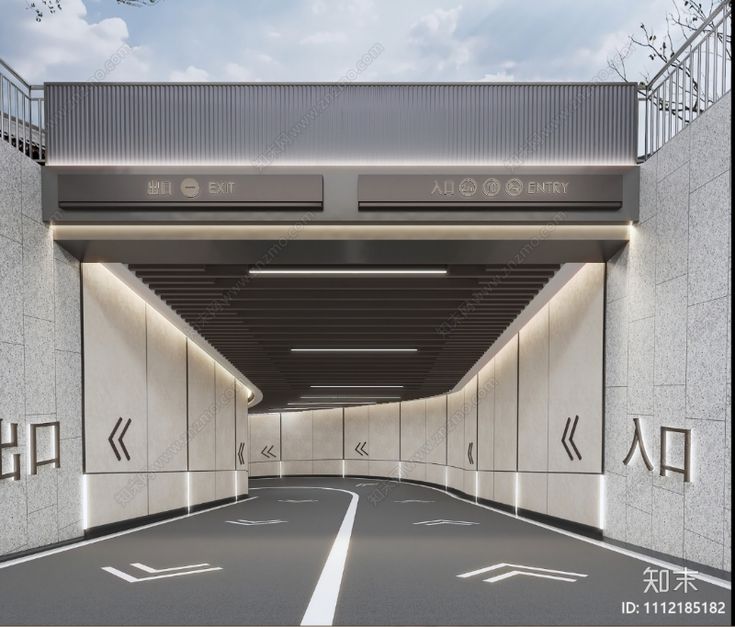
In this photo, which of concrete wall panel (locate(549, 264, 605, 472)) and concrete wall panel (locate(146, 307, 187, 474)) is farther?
concrete wall panel (locate(146, 307, 187, 474))

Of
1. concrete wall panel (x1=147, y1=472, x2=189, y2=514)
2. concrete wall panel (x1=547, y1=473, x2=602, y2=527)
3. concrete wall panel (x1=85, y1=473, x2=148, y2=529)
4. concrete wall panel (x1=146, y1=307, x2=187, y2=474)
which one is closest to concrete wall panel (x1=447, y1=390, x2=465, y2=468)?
concrete wall panel (x1=547, y1=473, x2=602, y2=527)

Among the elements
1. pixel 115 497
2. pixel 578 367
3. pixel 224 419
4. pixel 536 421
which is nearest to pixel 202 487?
pixel 224 419

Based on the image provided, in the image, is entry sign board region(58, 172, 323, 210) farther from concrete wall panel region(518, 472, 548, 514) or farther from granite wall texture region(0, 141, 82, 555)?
concrete wall panel region(518, 472, 548, 514)

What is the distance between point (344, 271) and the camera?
7.93 m

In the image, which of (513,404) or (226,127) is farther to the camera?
(513,404)

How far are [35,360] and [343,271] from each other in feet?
12.0

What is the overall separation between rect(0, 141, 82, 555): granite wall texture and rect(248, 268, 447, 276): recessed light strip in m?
2.30

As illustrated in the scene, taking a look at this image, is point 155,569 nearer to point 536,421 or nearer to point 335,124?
point 335,124

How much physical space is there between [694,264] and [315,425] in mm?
28331

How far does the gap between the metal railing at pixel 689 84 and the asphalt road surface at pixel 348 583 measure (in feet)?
13.7

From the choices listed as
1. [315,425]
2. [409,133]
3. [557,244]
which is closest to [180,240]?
[409,133]

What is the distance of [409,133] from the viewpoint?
7.13 meters

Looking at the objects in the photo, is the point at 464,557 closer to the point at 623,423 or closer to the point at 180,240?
the point at 623,423

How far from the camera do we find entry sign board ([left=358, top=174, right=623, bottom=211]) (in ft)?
22.5
